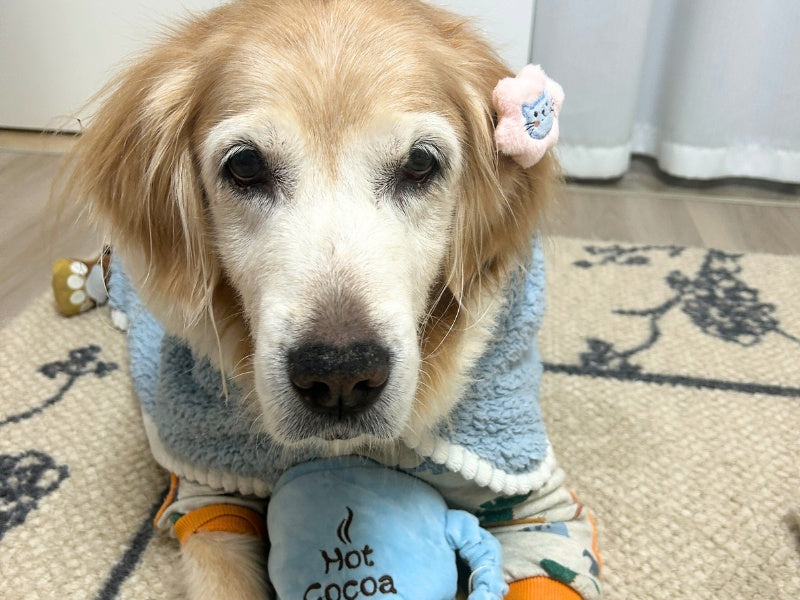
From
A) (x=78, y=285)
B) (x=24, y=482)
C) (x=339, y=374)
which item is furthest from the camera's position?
(x=78, y=285)

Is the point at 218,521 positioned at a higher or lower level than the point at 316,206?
lower

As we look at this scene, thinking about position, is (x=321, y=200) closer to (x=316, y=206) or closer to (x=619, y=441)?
(x=316, y=206)

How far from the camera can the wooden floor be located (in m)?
1.66

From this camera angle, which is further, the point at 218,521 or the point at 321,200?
the point at 218,521

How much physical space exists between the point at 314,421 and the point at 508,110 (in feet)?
1.36

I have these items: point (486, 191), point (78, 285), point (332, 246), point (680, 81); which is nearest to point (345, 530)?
point (332, 246)

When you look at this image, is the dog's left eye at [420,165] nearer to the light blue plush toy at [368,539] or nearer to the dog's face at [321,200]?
the dog's face at [321,200]

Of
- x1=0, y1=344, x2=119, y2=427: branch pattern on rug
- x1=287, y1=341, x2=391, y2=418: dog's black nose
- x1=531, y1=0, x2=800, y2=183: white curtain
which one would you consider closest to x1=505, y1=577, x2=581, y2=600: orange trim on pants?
x1=287, y1=341, x2=391, y2=418: dog's black nose

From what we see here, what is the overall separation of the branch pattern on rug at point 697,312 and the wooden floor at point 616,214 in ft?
0.46

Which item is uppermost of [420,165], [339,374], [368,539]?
[420,165]

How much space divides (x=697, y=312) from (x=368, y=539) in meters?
0.96

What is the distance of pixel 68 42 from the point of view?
2.16 meters

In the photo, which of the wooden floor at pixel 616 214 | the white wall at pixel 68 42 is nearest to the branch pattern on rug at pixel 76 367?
the wooden floor at pixel 616 214

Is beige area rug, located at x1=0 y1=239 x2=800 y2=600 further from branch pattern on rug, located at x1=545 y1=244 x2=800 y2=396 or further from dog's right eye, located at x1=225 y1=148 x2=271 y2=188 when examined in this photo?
dog's right eye, located at x1=225 y1=148 x2=271 y2=188
